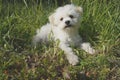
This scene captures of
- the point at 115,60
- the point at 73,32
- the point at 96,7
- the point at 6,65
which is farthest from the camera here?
the point at 96,7

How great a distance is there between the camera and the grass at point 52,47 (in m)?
6.00

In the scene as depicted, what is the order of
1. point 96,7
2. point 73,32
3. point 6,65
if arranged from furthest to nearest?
point 96,7 → point 73,32 → point 6,65

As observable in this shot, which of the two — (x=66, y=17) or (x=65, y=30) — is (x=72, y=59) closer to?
(x=65, y=30)

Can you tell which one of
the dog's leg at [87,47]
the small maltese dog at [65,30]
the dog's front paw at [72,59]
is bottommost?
the dog's front paw at [72,59]

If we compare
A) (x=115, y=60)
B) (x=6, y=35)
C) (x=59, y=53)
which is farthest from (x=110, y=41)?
(x=6, y=35)

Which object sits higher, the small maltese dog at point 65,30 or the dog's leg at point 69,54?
the small maltese dog at point 65,30

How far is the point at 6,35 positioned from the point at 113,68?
160 centimetres

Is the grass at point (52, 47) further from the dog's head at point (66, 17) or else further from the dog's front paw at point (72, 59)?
the dog's head at point (66, 17)

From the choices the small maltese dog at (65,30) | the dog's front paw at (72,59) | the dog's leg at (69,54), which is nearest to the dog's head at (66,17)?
the small maltese dog at (65,30)

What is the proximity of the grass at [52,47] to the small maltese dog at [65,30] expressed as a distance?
0.44 ft

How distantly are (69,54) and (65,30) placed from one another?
1.70 ft

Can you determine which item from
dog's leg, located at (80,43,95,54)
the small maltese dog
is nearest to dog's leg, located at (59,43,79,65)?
the small maltese dog

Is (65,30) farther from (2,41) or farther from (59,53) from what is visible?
(2,41)

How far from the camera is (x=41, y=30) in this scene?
7.08 m
